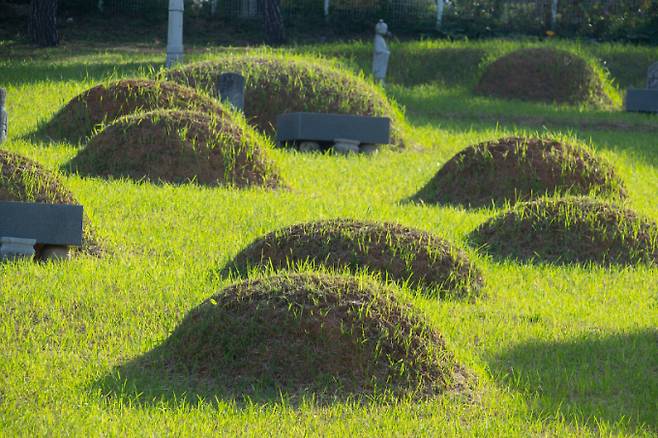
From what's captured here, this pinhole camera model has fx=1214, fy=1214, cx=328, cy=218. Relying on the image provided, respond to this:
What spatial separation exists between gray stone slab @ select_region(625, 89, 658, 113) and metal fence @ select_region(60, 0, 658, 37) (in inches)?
332

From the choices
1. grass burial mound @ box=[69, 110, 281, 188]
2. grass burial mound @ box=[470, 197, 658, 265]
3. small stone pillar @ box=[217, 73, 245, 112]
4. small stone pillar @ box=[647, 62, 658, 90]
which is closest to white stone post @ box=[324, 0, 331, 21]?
small stone pillar @ box=[647, 62, 658, 90]

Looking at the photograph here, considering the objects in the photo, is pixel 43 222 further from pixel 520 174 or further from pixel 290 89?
pixel 290 89

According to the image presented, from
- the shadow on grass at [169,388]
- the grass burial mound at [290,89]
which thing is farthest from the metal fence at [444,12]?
the shadow on grass at [169,388]

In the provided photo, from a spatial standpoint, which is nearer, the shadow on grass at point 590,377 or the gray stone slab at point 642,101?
the shadow on grass at point 590,377

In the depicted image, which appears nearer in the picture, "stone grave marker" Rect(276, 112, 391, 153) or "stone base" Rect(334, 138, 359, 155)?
"stone grave marker" Rect(276, 112, 391, 153)

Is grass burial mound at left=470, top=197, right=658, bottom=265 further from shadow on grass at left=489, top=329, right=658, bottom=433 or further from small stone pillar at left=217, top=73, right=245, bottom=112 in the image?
small stone pillar at left=217, top=73, right=245, bottom=112

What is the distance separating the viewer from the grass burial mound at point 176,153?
453 inches

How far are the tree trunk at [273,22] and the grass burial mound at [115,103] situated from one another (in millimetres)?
13557

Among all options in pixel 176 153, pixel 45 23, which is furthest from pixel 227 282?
pixel 45 23

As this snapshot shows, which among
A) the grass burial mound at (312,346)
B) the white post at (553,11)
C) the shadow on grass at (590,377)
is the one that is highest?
the grass burial mound at (312,346)

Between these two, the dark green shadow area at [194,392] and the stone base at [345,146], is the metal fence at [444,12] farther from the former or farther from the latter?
the dark green shadow area at [194,392]

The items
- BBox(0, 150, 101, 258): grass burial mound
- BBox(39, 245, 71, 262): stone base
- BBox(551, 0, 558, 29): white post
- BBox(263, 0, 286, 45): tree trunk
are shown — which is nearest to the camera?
BBox(39, 245, 71, 262): stone base

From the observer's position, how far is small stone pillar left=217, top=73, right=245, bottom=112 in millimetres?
14672

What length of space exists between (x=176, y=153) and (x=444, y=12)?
20.1 meters
